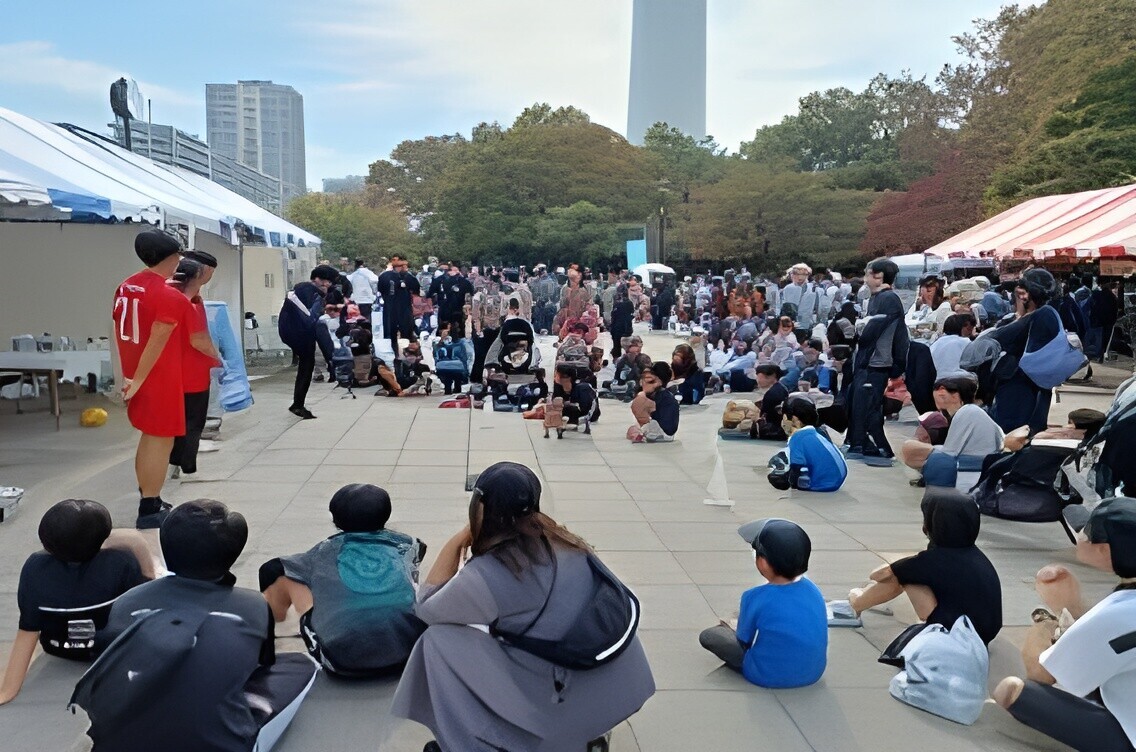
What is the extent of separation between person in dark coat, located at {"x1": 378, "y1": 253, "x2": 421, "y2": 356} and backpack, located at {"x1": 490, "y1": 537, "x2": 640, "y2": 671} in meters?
13.1

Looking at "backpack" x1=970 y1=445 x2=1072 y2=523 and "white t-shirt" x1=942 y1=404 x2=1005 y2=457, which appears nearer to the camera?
"backpack" x1=970 y1=445 x2=1072 y2=523

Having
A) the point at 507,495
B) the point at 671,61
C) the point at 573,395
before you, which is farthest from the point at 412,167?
the point at 671,61

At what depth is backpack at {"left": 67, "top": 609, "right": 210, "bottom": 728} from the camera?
282 centimetres

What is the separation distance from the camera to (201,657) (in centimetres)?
296

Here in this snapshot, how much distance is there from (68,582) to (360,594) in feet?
3.75

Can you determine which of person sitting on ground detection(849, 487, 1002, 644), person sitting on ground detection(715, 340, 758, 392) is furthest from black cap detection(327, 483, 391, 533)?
person sitting on ground detection(715, 340, 758, 392)

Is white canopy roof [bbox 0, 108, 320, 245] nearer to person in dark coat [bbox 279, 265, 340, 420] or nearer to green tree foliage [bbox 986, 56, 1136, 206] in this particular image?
person in dark coat [bbox 279, 265, 340, 420]

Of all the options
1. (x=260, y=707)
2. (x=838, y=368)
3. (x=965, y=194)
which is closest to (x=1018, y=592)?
(x=260, y=707)

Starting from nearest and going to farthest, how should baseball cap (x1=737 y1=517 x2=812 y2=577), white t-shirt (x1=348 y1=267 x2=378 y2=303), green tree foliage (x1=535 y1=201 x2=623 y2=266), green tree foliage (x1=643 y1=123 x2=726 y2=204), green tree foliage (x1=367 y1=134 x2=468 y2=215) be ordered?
baseball cap (x1=737 y1=517 x2=812 y2=577), white t-shirt (x1=348 y1=267 x2=378 y2=303), green tree foliage (x1=535 y1=201 x2=623 y2=266), green tree foliage (x1=643 y1=123 x2=726 y2=204), green tree foliage (x1=367 y1=134 x2=468 y2=215)

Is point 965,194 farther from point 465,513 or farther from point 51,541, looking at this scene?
point 51,541

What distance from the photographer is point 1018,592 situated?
5.46 m

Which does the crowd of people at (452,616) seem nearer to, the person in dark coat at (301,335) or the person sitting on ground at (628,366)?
the person in dark coat at (301,335)

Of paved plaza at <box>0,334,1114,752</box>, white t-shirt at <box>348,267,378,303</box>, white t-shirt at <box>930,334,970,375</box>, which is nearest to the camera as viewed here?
paved plaza at <box>0,334,1114,752</box>

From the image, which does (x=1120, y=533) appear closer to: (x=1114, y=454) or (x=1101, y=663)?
A: (x=1101, y=663)
